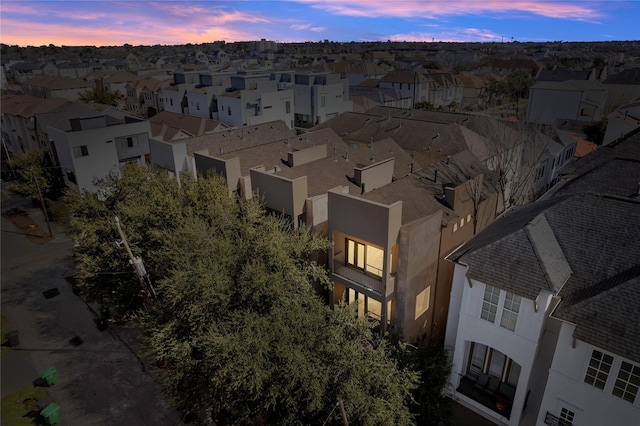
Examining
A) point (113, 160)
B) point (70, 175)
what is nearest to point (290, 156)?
point (113, 160)

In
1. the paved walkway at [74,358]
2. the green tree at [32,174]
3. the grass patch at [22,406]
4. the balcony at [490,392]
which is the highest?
the green tree at [32,174]

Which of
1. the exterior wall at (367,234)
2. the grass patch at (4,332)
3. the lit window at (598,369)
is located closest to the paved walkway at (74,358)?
the grass patch at (4,332)

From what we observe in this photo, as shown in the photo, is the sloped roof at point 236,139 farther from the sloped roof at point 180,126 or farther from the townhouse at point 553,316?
the townhouse at point 553,316

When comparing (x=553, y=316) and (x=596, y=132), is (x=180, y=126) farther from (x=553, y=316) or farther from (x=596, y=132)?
(x=596, y=132)

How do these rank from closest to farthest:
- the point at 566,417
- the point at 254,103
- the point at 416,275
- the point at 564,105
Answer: the point at 566,417
the point at 416,275
the point at 254,103
the point at 564,105

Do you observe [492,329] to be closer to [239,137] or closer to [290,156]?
[290,156]

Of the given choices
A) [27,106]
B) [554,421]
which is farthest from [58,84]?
[554,421]
